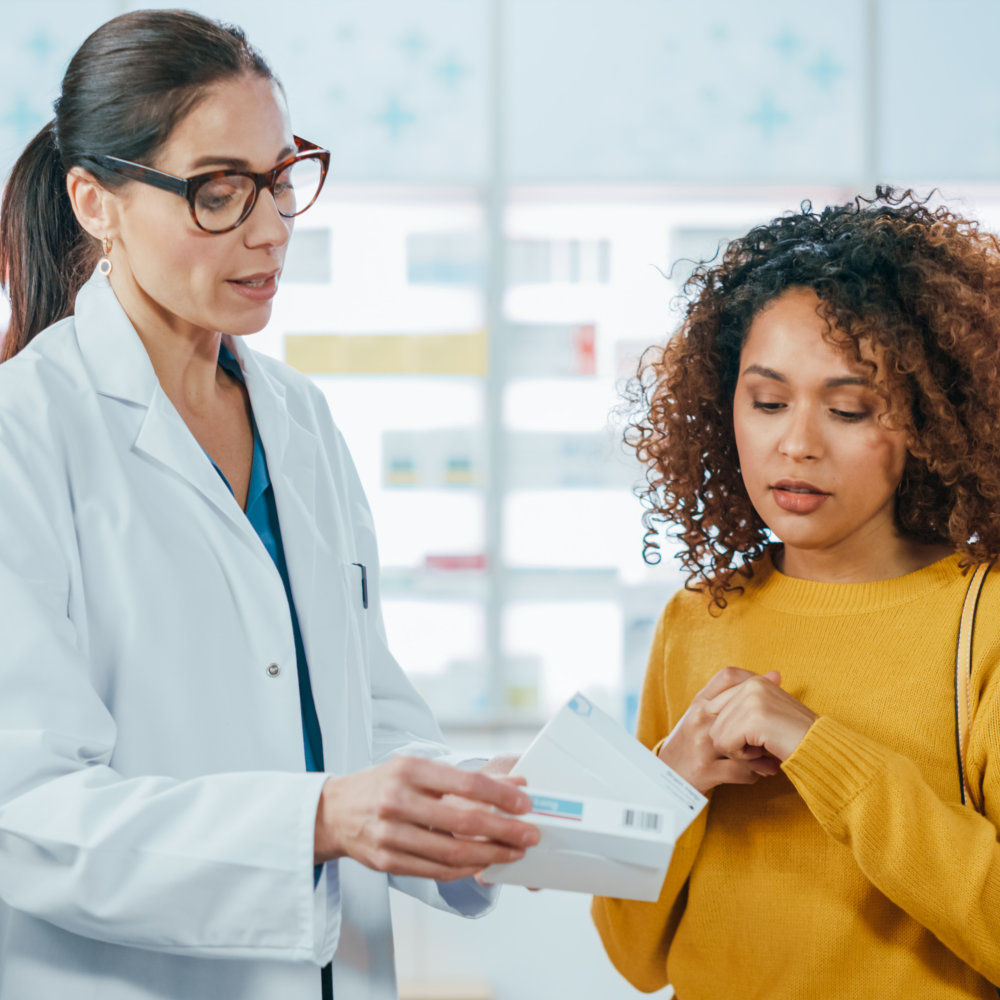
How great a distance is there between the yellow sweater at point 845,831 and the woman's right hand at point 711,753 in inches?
1.9

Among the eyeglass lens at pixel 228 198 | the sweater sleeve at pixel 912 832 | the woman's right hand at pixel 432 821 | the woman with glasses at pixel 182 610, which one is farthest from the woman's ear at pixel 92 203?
the sweater sleeve at pixel 912 832

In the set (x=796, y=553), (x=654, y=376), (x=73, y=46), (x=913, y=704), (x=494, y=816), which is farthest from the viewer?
(x=73, y=46)

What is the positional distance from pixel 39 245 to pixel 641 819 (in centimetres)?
103

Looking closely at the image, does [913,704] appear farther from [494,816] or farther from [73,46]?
[73,46]

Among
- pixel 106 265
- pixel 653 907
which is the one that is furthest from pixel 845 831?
pixel 106 265

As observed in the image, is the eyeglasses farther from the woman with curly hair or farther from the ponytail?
the woman with curly hair

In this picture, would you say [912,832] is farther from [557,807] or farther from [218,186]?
[218,186]

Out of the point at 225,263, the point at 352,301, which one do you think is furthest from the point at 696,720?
the point at 352,301

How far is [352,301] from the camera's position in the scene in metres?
3.96

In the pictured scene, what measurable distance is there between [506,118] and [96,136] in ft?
9.45

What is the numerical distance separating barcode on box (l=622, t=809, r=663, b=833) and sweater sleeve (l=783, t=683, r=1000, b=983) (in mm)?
211

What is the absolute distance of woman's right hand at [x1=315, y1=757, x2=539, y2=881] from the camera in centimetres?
89

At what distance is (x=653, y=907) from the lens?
125 centimetres

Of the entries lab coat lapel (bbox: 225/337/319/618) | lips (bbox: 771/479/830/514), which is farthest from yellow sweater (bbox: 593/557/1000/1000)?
lab coat lapel (bbox: 225/337/319/618)
